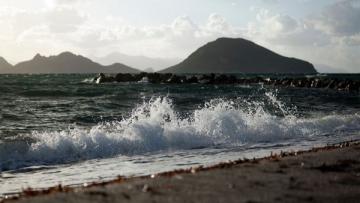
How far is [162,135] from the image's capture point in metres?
17.0

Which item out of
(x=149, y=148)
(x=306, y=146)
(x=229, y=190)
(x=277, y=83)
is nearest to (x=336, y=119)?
(x=306, y=146)

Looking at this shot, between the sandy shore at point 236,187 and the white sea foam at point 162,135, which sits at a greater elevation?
the sandy shore at point 236,187

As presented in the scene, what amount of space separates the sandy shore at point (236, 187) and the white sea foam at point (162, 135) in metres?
6.47

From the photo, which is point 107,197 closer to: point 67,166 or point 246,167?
point 246,167

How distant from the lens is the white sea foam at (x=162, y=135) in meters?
14.6

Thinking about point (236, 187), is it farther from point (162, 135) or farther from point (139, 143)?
→ point (162, 135)

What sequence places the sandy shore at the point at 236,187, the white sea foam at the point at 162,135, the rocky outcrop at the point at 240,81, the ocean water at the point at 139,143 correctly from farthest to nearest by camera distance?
the rocky outcrop at the point at 240,81, the white sea foam at the point at 162,135, the ocean water at the point at 139,143, the sandy shore at the point at 236,187

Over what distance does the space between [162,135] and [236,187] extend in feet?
32.5

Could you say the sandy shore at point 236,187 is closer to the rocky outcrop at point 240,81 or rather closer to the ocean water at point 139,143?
the ocean water at point 139,143

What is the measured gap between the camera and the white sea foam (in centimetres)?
1458

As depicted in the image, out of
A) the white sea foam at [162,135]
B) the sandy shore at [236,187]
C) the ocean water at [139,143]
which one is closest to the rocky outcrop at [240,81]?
the ocean water at [139,143]

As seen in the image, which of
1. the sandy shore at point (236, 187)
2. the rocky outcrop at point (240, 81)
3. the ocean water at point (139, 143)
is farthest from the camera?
the rocky outcrop at point (240, 81)

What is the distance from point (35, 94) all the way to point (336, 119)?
30.5 meters

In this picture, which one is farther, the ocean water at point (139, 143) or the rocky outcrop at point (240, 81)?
the rocky outcrop at point (240, 81)
